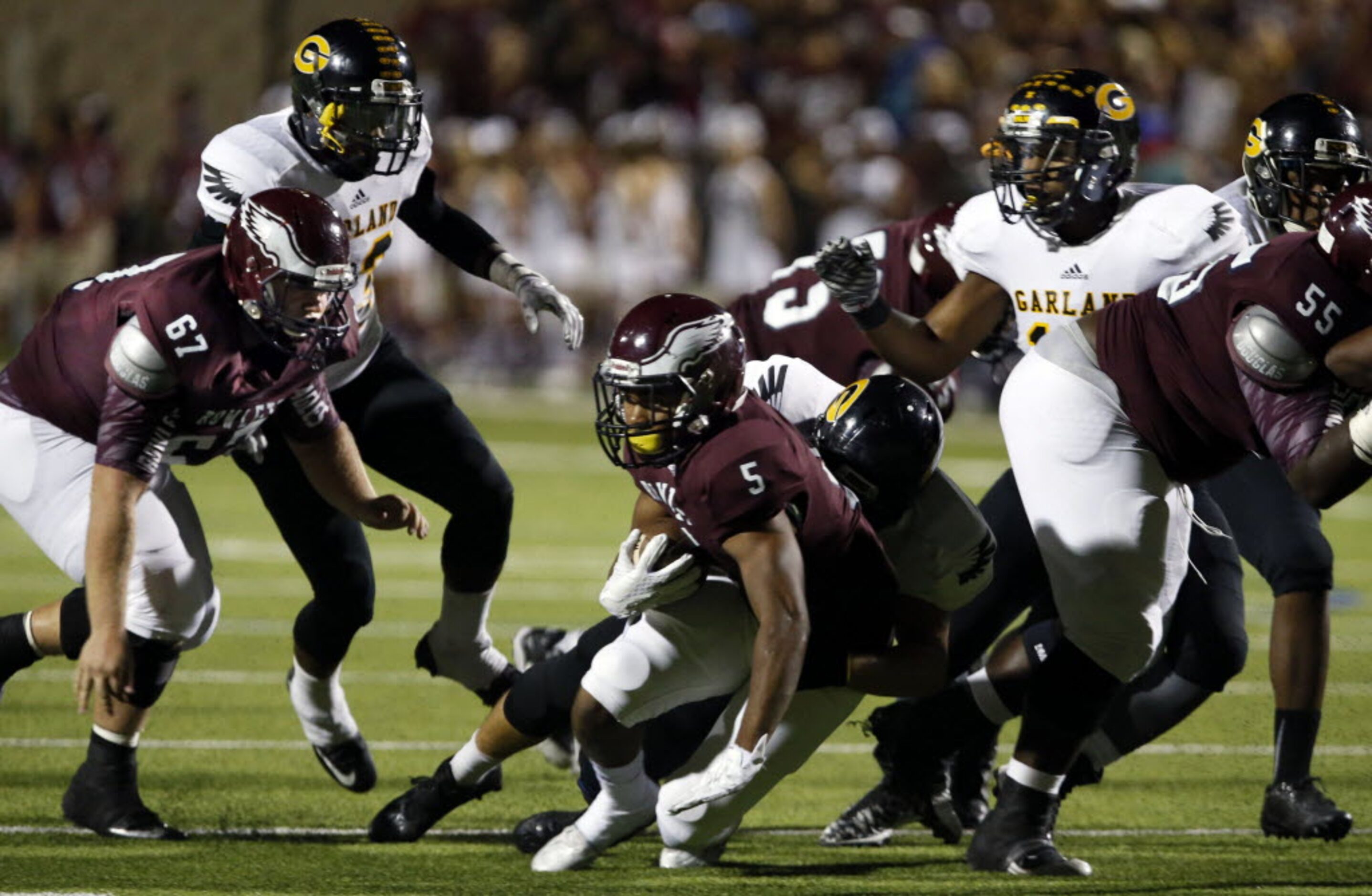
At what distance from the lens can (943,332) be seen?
14.6ft

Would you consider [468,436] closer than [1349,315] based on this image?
No

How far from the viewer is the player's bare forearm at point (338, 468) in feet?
14.1

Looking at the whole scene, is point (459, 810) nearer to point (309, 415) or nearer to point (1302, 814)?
point (309, 415)

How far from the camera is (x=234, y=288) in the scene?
3.96 meters

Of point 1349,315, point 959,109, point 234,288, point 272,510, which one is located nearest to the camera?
point 1349,315

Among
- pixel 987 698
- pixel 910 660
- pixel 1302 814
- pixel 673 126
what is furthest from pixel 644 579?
pixel 673 126

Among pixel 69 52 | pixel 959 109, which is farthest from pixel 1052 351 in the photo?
pixel 69 52

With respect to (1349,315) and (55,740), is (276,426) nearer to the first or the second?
(55,740)

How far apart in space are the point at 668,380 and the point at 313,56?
1325 millimetres

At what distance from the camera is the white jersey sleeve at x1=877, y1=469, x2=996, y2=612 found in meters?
3.98

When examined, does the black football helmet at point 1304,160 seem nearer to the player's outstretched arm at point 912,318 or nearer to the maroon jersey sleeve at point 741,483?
the player's outstretched arm at point 912,318

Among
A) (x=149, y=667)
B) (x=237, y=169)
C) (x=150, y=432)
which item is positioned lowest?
(x=149, y=667)

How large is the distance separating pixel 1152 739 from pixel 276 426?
6.37 feet

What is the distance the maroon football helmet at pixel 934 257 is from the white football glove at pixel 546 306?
815mm
